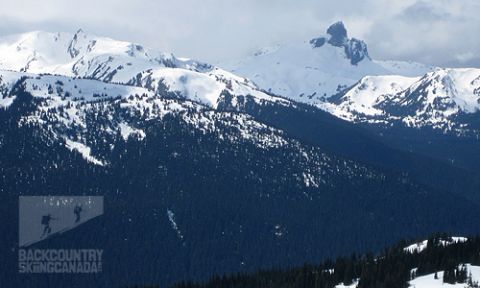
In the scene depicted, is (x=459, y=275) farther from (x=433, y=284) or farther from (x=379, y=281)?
(x=379, y=281)

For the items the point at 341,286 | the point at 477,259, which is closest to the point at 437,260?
the point at 477,259

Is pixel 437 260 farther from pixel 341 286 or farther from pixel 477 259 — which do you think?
pixel 341 286

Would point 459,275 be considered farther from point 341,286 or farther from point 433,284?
point 341,286

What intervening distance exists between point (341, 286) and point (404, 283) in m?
17.1

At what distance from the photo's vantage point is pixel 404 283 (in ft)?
611

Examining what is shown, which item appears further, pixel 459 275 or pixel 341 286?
pixel 341 286

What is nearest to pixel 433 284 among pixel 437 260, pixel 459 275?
pixel 459 275

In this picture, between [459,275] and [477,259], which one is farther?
[477,259]

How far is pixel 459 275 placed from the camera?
180 meters

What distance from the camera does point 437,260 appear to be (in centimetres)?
19925

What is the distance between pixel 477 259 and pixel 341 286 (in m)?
30.9

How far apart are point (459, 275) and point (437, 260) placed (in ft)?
63.2

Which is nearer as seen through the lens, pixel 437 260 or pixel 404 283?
pixel 404 283

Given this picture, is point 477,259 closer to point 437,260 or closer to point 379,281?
point 437,260
